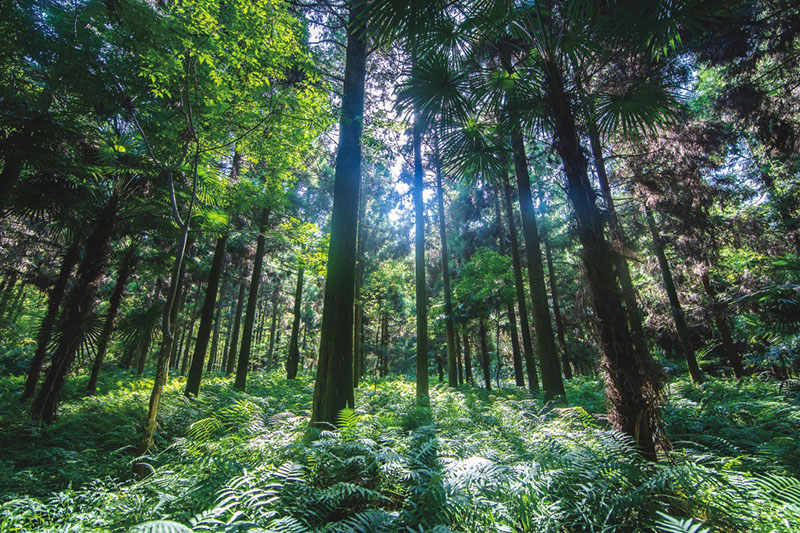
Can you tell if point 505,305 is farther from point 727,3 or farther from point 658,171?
point 727,3

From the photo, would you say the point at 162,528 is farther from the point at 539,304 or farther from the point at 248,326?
the point at 248,326

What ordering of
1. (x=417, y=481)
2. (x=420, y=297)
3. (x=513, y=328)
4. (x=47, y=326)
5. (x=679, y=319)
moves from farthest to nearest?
(x=513, y=328) → (x=420, y=297) → (x=679, y=319) → (x=47, y=326) → (x=417, y=481)

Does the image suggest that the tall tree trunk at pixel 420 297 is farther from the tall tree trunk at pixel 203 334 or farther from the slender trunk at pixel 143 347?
the slender trunk at pixel 143 347

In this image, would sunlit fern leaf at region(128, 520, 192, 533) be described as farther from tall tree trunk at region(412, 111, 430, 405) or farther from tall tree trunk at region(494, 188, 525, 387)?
tall tree trunk at region(494, 188, 525, 387)

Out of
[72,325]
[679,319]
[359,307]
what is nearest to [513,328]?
[679,319]

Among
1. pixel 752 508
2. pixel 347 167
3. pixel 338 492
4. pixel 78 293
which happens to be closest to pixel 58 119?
pixel 78 293

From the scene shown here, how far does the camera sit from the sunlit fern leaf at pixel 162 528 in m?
1.70

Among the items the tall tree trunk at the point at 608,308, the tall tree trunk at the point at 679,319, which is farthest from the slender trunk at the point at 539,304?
the tall tree trunk at the point at 679,319

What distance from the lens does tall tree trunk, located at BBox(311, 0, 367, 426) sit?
481 centimetres

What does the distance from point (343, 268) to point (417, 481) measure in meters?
3.24

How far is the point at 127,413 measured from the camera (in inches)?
273

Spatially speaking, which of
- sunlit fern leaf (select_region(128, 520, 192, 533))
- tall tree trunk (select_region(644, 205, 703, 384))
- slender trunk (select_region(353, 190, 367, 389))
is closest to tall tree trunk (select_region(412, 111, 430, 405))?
slender trunk (select_region(353, 190, 367, 389))

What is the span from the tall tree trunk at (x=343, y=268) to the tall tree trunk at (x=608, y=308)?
3125mm

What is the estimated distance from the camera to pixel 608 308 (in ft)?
10.5
